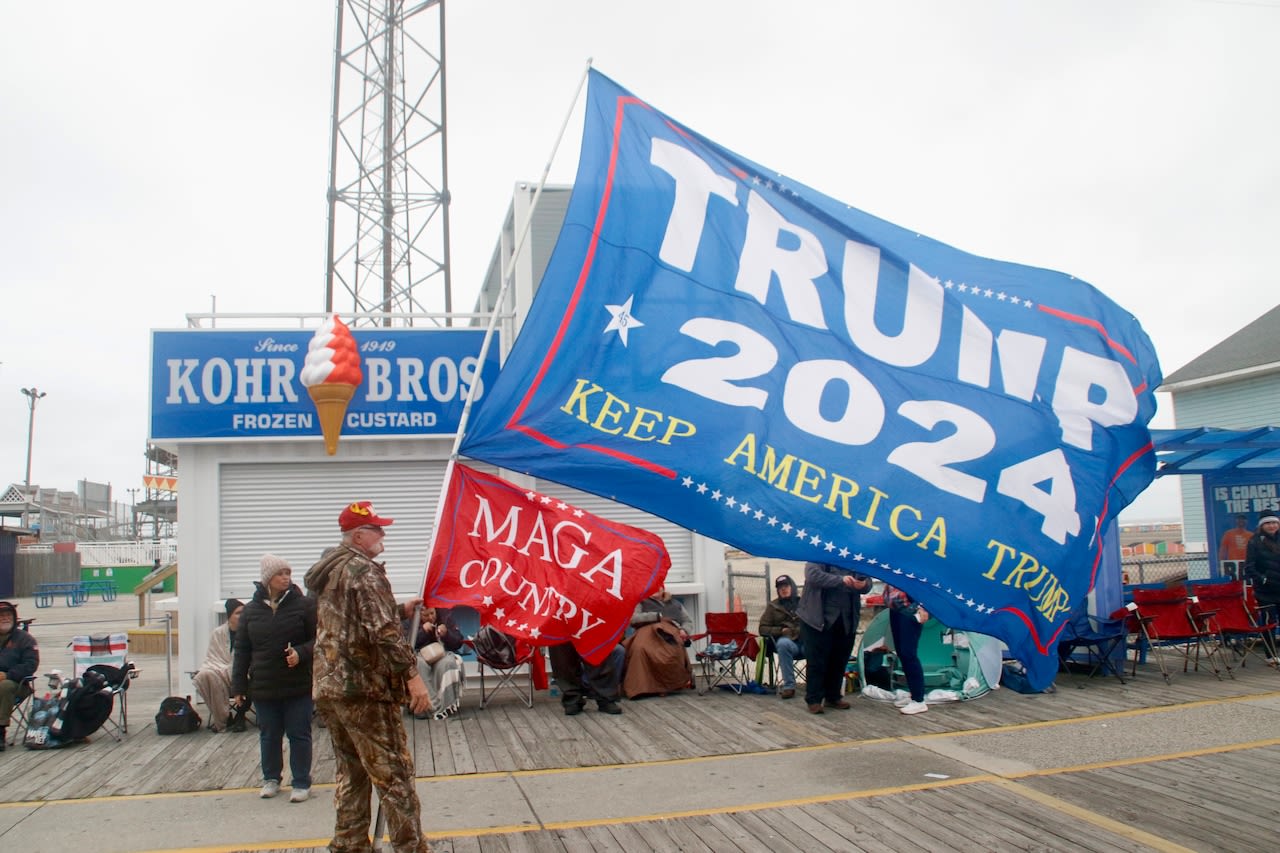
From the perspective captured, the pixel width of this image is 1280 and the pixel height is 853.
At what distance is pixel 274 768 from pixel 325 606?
A: 7.48 ft

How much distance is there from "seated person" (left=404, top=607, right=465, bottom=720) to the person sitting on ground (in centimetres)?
313

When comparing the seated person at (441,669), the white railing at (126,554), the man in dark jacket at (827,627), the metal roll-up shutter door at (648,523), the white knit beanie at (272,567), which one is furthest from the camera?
the white railing at (126,554)

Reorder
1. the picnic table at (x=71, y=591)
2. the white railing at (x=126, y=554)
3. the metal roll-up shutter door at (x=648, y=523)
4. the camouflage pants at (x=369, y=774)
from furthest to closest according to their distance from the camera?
Answer: the white railing at (x=126, y=554)
the picnic table at (x=71, y=591)
the metal roll-up shutter door at (x=648, y=523)
the camouflage pants at (x=369, y=774)

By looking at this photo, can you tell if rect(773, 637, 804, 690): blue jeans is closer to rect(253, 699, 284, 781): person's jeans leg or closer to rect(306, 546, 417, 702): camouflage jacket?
rect(253, 699, 284, 781): person's jeans leg

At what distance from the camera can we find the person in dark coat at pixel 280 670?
6344 mm

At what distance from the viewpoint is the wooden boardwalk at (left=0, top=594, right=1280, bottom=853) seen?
5457mm

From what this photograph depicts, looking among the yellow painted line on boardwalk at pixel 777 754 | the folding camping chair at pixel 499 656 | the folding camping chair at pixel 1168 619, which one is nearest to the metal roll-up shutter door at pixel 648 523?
the folding camping chair at pixel 499 656

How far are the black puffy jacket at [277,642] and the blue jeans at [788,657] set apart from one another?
505 centimetres

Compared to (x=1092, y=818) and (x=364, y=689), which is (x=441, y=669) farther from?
(x=1092, y=818)

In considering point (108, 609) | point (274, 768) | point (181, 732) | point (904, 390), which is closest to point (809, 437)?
point (904, 390)

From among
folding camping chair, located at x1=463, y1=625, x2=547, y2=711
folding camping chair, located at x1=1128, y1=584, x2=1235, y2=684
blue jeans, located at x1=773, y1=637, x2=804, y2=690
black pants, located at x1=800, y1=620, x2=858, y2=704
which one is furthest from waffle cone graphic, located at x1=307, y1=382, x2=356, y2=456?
folding camping chair, located at x1=1128, y1=584, x2=1235, y2=684

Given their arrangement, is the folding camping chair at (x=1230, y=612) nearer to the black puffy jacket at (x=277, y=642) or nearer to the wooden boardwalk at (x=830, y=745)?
the wooden boardwalk at (x=830, y=745)

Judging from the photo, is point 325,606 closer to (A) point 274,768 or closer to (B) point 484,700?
(A) point 274,768

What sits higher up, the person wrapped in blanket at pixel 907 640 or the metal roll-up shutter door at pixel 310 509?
the metal roll-up shutter door at pixel 310 509
